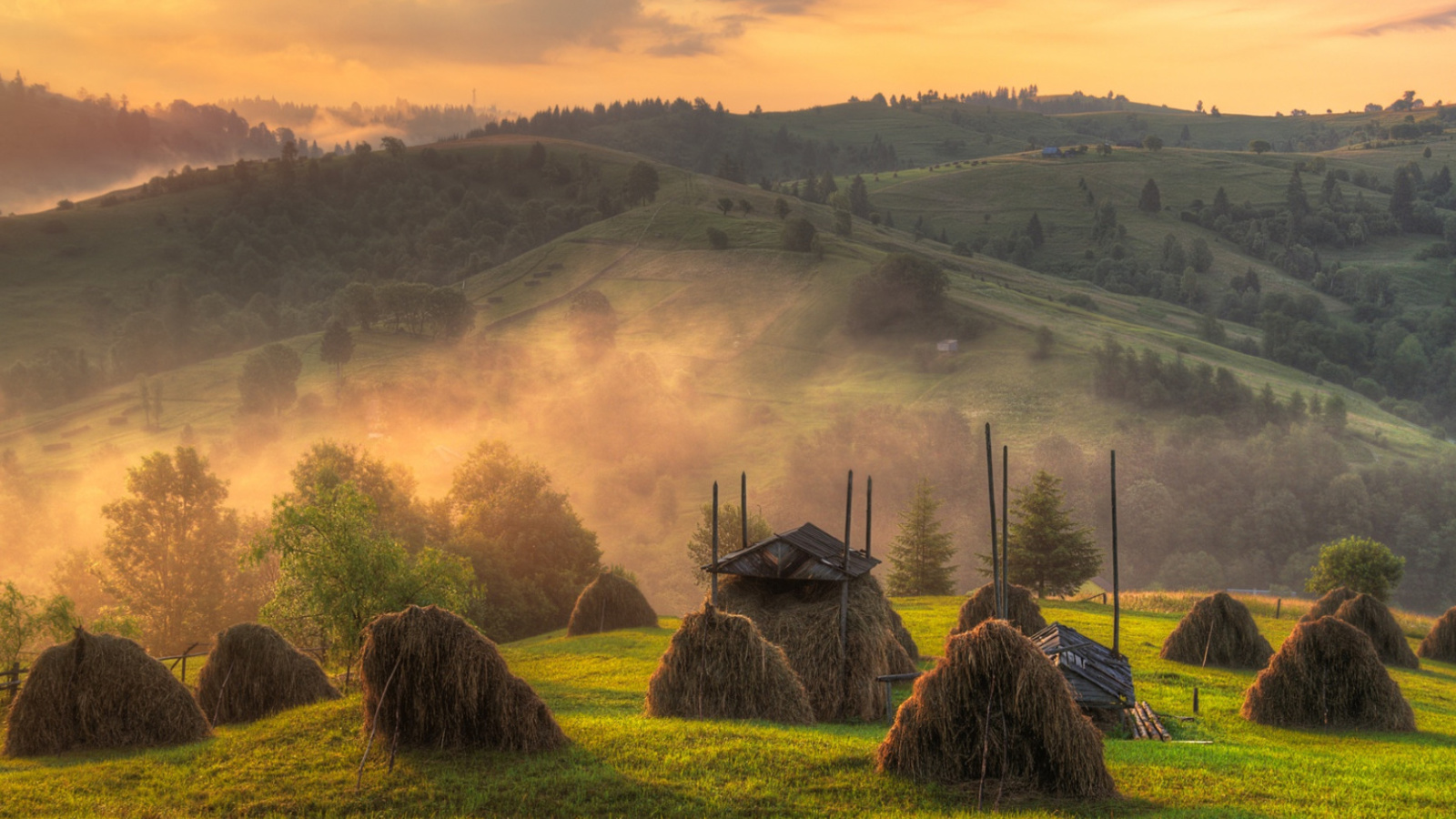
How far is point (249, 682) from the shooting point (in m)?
30.4

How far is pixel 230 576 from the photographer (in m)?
82.4

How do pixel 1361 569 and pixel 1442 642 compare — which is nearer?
pixel 1442 642

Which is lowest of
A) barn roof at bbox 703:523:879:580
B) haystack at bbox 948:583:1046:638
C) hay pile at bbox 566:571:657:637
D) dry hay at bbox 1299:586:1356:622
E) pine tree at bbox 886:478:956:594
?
pine tree at bbox 886:478:956:594

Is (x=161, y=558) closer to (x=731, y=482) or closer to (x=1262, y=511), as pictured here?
(x=731, y=482)

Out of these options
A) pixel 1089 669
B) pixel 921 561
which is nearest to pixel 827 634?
pixel 1089 669

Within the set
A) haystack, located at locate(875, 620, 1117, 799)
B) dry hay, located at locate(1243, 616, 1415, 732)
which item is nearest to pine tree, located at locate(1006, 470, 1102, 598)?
dry hay, located at locate(1243, 616, 1415, 732)

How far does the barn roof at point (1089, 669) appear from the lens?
30.7 metres

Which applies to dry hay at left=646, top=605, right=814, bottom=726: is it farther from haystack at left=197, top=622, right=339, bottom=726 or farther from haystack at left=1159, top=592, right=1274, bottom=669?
haystack at left=1159, top=592, right=1274, bottom=669

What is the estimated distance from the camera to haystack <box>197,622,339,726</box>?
1190 inches

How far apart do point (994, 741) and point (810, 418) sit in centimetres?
12667

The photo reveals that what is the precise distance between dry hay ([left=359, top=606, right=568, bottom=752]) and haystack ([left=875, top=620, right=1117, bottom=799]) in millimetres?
8441

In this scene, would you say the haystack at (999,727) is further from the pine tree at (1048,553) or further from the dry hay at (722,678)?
the pine tree at (1048,553)

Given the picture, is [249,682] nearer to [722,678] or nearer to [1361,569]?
[722,678]

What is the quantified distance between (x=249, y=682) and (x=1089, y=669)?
2666cm
